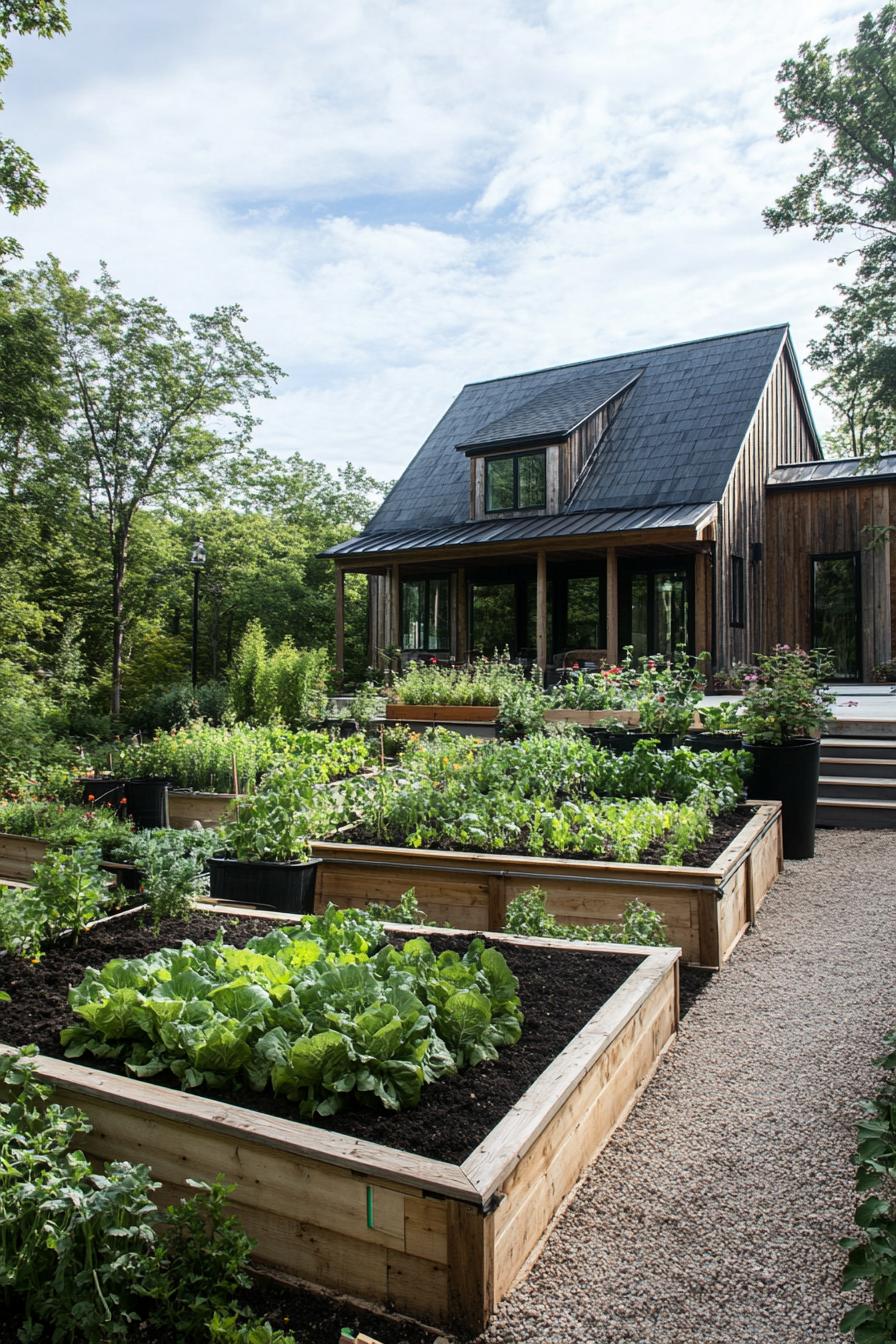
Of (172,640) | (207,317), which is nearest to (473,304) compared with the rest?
(207,317)

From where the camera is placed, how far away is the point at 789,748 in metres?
6.52

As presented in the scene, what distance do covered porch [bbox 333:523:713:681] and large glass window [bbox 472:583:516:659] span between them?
20 millimetres

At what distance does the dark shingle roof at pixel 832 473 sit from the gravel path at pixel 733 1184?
489 inches

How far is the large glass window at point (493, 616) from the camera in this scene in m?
17.6

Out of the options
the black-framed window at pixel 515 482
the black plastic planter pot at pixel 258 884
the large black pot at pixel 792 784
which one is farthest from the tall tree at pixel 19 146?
the large black pot at pixel 792 784

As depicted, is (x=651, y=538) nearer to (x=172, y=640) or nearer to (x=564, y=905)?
(x=564, y=905)

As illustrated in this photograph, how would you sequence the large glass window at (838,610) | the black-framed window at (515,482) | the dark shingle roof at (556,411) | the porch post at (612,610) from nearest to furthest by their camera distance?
the porch post at (612,610) → the large glass window at (838,610) → the dark shingle roof at (556,411) → the black-framed window at (515,482)

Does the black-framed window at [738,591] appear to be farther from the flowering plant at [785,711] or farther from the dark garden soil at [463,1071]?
the dark garden soil at [463,1071]

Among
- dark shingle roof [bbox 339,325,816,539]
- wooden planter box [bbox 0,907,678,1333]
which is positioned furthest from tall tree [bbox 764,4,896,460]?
wooden planter box [bbox 0,907,678,1333]

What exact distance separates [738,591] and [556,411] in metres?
4.77

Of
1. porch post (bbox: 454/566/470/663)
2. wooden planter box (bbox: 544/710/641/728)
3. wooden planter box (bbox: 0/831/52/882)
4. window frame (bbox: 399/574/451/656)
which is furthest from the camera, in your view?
window frame (bbox: 399/574/451/656)

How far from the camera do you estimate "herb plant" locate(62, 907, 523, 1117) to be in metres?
2.42

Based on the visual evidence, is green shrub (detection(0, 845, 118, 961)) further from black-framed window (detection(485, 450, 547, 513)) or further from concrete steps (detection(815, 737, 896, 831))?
black-framed window (detection(485, 450, 547, 513))

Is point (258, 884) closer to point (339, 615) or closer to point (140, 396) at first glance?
point (339, 615)
